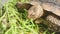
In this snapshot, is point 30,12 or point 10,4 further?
point 10,4

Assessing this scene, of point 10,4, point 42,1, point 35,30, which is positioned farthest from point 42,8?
point 10,4

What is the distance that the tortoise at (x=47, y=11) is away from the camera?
1310mm

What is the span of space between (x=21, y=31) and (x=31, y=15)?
0.15 metres

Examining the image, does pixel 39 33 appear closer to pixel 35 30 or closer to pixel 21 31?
pixel 35 30

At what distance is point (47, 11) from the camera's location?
1.36 metres

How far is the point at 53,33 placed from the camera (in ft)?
4.37

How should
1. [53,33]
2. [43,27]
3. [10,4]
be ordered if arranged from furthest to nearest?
1. [10,4]
2. [43,27]
3. [53,33]

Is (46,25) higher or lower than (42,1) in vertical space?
lower

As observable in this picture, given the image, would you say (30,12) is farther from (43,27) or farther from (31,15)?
(43,27)

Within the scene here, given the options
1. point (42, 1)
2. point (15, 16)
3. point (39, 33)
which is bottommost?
point (39, 33)

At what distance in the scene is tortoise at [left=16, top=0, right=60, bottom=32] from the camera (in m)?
1.31

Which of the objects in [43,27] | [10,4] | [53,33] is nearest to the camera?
[53,33]

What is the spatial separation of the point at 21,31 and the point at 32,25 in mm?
114

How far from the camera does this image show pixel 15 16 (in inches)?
57.8
